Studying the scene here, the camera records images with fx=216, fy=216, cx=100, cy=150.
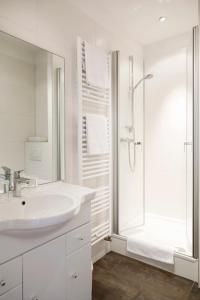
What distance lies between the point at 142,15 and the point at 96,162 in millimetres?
1479

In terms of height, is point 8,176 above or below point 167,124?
below

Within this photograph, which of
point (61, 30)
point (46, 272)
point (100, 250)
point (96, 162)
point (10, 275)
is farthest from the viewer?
point (100, 250)

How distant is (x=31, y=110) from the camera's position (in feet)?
5.34

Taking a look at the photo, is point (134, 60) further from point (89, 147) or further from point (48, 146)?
point (48, 146)

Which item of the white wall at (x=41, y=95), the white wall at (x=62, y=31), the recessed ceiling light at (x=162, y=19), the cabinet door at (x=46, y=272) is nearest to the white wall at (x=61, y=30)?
the white wall at (x=62, y=31)

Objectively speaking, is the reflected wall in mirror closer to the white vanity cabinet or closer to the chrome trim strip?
the white vanity cabinet

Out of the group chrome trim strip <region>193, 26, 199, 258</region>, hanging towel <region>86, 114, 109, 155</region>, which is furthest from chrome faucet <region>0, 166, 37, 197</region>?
chrome trim strip <region>193, 26, 199, 258</region>

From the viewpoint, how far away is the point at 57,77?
178 cm

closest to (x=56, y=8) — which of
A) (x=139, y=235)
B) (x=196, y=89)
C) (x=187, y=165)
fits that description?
(x=196, y=89)

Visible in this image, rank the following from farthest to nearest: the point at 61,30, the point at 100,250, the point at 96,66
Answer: the point at 100,250 < the point at 96,66 < the point at 61,30

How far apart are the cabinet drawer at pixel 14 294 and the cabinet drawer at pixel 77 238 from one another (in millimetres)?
333

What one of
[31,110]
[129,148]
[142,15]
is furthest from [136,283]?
[142,15]

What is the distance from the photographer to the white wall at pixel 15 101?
1.45 metres

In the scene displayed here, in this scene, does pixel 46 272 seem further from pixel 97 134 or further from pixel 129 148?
pixel 129 148
